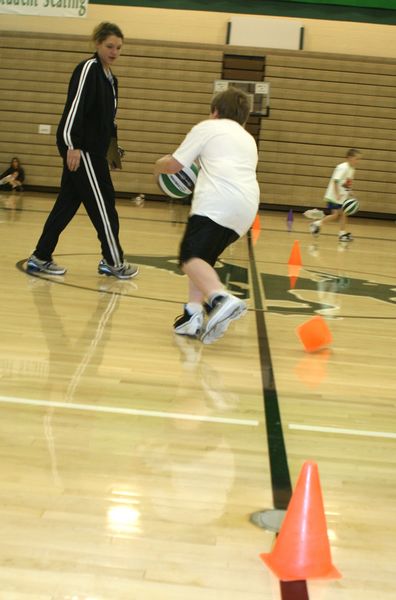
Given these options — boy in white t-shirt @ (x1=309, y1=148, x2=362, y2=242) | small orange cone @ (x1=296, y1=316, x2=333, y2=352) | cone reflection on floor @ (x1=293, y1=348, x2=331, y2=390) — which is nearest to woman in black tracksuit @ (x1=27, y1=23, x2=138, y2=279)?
small orange cone @ (x1=296, y1=316, x2=333, y2=352)

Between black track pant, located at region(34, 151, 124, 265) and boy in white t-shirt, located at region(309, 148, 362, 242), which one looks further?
boy in white t-shirt, located at region(309, 148, 362, 242)

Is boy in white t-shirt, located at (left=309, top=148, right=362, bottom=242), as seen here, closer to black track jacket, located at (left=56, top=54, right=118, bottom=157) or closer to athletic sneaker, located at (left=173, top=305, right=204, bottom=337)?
black track jacket, located at (left=56, top=54, right=118, bottom=157)

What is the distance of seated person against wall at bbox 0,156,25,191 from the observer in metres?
16.0

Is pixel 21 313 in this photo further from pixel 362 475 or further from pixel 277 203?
pixel 277 203

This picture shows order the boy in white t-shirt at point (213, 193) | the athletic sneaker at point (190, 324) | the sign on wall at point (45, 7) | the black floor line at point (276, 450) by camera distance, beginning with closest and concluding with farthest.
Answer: the black floor line at point (276, 450) < the boy in white t-shirt at point (213, 193) < the athletic sneaker at point (190, 324) < the sign on wall at point (45, 7)

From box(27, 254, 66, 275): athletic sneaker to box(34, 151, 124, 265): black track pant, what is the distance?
0.03 metres

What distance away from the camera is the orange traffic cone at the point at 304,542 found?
196 cm

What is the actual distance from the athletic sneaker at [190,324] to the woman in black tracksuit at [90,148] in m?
1.67

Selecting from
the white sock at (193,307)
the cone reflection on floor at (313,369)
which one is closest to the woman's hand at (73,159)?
the white sock at (193,307)

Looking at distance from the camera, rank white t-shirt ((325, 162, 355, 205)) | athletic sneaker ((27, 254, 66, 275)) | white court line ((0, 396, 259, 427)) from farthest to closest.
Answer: white t-shirt ((325, 162, 355, 205)), athletic sneaker ((27, 254, 66, 275)), white court line ((0, 396, 259, 427))

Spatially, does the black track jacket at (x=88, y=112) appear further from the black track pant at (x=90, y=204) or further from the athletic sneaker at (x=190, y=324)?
the athletic sneaker at (x=190, y=324)

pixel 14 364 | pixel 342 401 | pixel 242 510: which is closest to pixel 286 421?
pixel 342 401

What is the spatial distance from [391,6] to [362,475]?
1495 cm

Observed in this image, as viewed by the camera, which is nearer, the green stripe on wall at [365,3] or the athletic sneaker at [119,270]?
the athletic sneaker at [119,270]
